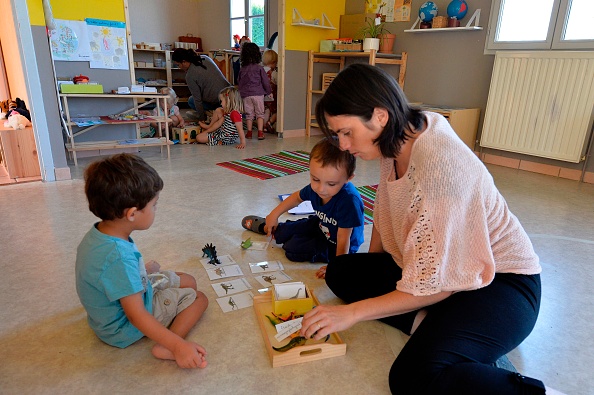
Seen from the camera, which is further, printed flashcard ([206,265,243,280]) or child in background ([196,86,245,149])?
child in background ([196,86,245,149])

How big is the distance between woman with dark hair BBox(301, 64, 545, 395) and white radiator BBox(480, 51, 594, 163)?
269 centimetres

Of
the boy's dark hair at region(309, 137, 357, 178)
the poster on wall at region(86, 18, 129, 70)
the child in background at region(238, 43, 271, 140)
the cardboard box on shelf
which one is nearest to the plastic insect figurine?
the boy's dark hair at region(309, 137, 357, 178)

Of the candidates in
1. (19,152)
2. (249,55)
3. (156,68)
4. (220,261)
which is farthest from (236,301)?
(156,68)

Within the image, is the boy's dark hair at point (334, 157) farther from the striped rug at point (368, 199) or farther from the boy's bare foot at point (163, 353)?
the striped rug at point (368, 199)

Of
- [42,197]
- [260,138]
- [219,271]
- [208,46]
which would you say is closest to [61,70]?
[42,197]

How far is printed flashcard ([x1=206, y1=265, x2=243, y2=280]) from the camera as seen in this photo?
1.55m

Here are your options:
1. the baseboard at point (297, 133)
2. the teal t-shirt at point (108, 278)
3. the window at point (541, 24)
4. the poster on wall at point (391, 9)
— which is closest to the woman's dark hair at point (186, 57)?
the baseboard at point (297, 133)

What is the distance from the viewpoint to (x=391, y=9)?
434 centimetres

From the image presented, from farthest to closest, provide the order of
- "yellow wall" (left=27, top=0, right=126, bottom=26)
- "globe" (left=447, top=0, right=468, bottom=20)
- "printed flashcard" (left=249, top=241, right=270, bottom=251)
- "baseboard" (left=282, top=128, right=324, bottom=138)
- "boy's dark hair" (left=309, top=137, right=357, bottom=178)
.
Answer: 1. "baseboard" (left=282, top=128, right=324, bottom=138)
2. "globe" (left=447, top=0, right=468, bottom=20)
3. "yellow wall" (left=27, top=0, right=126, bottom=26)
4. "printed flashcard" (left=249, top=241, right=270, bottom=251)
5. "boy's dark hair" (left=309, top=137, right=357, bottom=178)

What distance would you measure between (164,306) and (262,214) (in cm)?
108

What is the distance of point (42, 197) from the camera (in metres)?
2.39

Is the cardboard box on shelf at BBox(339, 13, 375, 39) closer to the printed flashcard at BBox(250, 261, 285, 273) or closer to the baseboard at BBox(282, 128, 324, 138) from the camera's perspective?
the baseboard at BBox(282, 128, 324, 138)

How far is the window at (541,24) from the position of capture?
3094 mm

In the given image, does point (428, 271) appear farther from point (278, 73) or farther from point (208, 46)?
point (208, 46)
